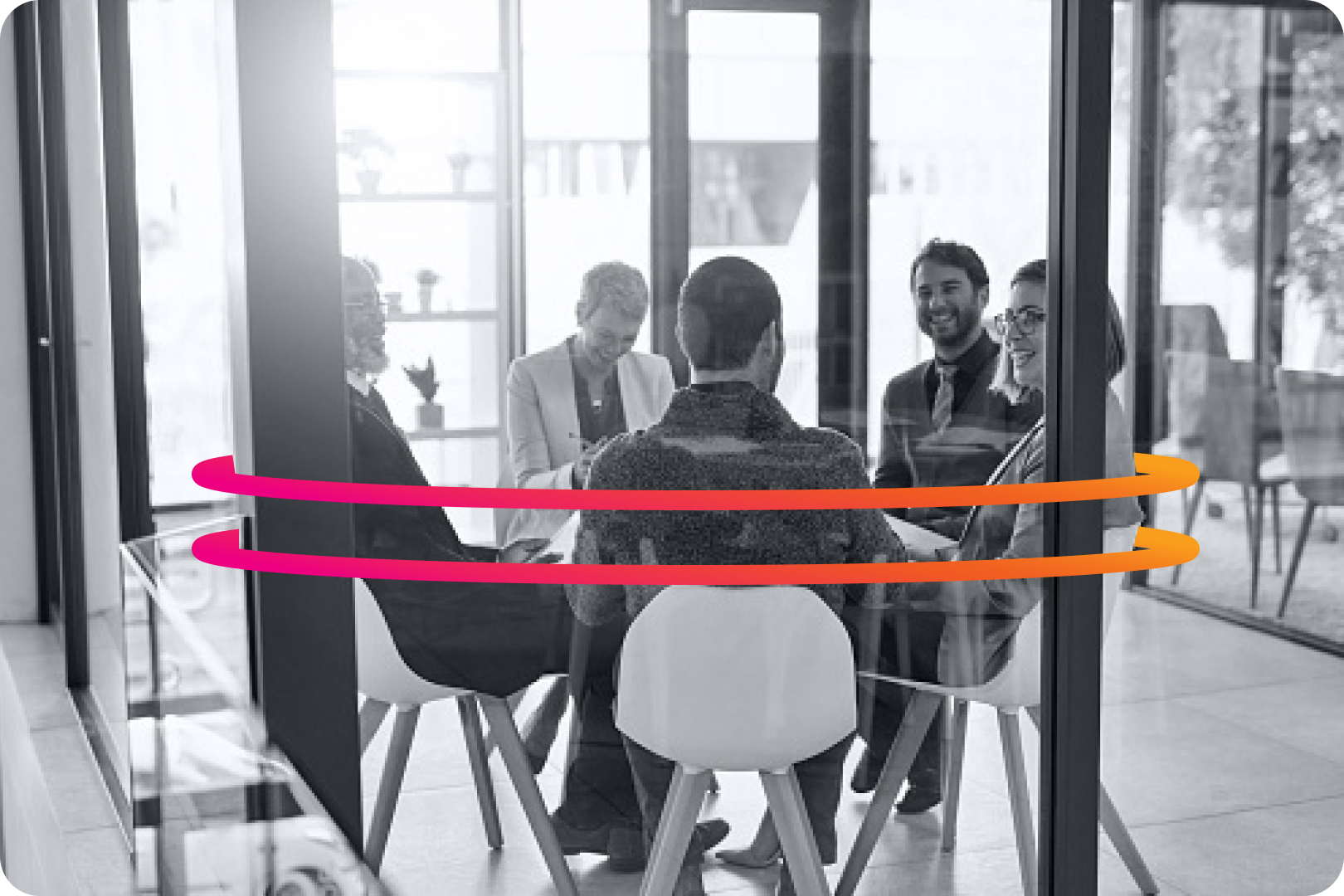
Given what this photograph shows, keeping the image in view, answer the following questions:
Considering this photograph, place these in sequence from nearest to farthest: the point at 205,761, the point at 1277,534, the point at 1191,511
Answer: the point at 205,761, the point at 1191,511, the point at 1277,534

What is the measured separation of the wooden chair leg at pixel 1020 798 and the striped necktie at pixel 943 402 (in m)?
0.45

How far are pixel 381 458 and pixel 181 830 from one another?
95 centimetres

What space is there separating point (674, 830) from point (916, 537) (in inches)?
22.6

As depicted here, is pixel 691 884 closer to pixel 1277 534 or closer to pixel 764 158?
pixel 764 158

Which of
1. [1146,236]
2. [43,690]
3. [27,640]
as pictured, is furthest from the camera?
[27,640]

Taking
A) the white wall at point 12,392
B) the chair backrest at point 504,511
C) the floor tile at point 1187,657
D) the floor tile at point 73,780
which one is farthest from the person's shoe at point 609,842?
the white wall at point 12,392

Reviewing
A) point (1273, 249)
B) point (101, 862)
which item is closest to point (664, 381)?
point (101, 862)

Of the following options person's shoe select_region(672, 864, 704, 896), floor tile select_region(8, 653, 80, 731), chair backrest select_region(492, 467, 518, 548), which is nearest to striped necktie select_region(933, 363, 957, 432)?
chair backrest select_region(492, 467, 518, 548)

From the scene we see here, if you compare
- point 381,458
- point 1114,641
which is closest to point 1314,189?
point 1114,641

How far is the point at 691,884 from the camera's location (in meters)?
2.74

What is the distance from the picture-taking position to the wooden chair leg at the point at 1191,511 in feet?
11.1

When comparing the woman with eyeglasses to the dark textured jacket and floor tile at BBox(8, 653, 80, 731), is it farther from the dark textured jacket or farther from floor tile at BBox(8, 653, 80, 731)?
floor tile at BBox(8, 653, 80, 731)

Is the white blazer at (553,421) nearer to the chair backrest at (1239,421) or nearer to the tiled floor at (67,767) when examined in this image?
the tiled floor at (67,767)

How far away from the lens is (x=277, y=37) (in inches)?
99.2
